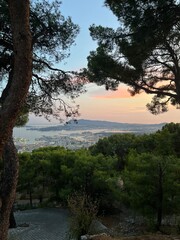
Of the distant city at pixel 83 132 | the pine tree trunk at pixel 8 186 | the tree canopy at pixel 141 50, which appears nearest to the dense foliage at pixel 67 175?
the tree canopy at pixel 141 50

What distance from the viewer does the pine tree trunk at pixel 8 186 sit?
4535mm

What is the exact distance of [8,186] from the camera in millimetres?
4848

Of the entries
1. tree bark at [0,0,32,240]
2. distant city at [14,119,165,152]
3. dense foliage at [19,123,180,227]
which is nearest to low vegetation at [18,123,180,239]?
dense foliage at [19,123,180,227]

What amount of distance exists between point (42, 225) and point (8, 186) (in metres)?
4.72

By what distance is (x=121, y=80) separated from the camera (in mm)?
10562

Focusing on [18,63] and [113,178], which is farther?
[113,178]

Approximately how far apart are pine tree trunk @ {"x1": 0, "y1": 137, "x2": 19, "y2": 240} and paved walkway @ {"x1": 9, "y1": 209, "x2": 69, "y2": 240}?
2.11m

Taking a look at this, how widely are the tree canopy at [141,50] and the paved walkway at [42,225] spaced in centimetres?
430

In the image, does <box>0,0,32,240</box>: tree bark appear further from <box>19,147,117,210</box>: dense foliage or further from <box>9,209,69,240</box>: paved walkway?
<box>19,147,117,210</box>: dense foliage

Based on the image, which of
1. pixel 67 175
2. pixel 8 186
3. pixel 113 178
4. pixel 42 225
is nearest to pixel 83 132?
pixel 67 175

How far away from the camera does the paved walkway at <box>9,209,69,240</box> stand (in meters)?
8.00

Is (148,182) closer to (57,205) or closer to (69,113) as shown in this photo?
(69,113)

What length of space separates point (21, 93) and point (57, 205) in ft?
31.3

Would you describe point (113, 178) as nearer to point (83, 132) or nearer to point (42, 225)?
point (42, 225)
